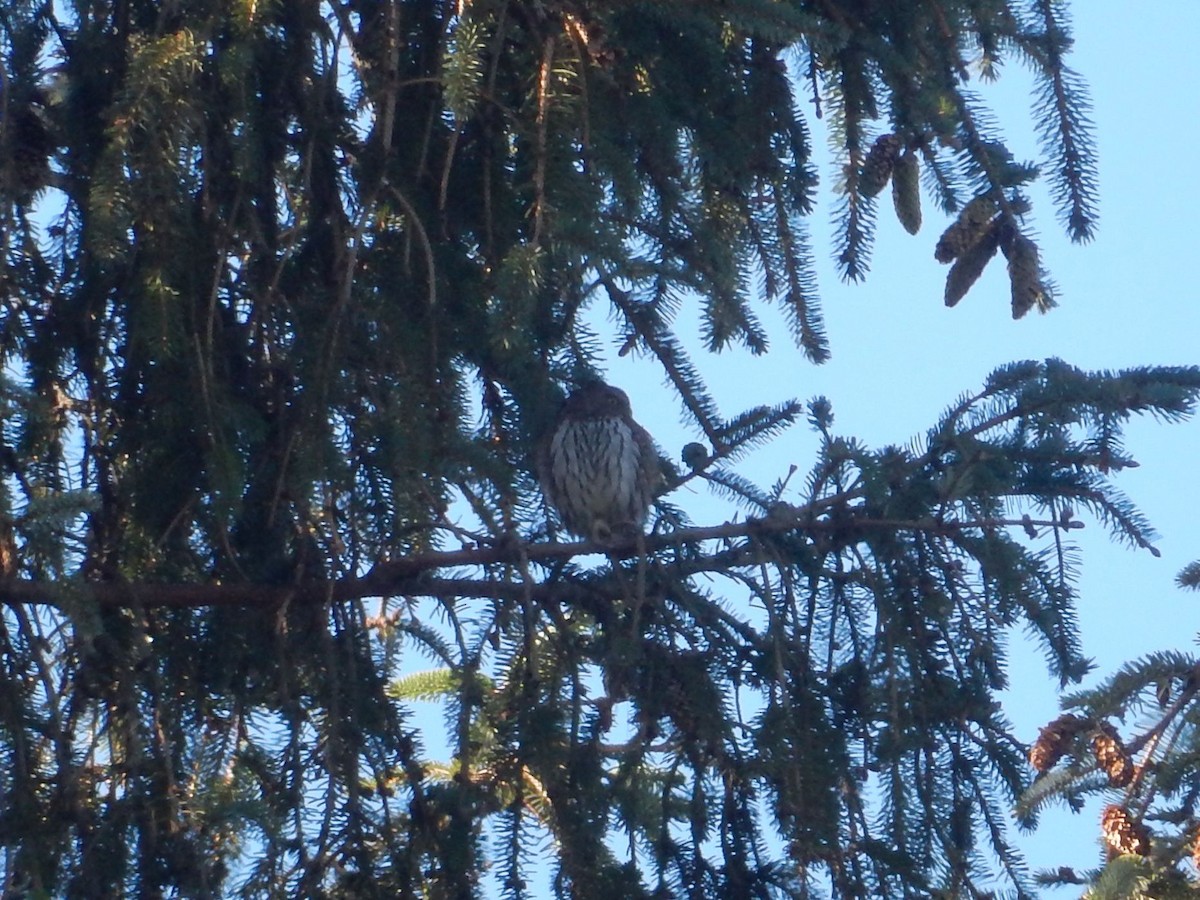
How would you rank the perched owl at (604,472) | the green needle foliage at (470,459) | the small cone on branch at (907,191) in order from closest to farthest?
the green needle foliage at (470,459), the small cone on branch at (907,191), the perched owl at (604,472)

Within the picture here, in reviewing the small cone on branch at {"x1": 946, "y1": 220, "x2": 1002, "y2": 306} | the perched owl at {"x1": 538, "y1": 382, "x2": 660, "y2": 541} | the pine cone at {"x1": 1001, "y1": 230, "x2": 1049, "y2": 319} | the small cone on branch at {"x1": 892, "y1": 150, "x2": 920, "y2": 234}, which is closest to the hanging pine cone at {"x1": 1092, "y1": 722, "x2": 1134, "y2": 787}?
the pine cone at {"x1": 1001, "y1": 230, "x2": 1049, "y2": 319}

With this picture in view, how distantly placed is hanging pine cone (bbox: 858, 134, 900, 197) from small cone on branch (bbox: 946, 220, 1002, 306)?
26cm

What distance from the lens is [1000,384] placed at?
291 cm

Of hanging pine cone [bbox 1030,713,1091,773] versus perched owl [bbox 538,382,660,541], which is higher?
perched owl [bbox 538,382,660,541]

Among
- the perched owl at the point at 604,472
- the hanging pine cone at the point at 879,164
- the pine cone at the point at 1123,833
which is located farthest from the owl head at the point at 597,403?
the pine cone at the point at 1123,833

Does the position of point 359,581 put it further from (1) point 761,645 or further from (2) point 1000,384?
(2) point 1000,384

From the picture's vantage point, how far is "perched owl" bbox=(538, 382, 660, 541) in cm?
479

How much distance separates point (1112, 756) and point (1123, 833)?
0.15 metres

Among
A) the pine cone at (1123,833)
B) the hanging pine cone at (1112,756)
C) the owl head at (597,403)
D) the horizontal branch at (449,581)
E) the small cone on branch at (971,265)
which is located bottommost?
the pine cone at (1123,833)

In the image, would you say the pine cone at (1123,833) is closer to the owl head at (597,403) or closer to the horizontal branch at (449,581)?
the horizontal branch at (449,581)

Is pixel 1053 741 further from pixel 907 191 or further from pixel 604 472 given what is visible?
pixel 604 472

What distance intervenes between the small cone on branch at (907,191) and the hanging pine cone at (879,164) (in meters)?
0.02

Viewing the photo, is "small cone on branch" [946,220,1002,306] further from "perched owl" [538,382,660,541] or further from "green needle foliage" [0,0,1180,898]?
"perched owl" [538,382,660,541]

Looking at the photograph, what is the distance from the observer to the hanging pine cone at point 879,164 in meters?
3.39
